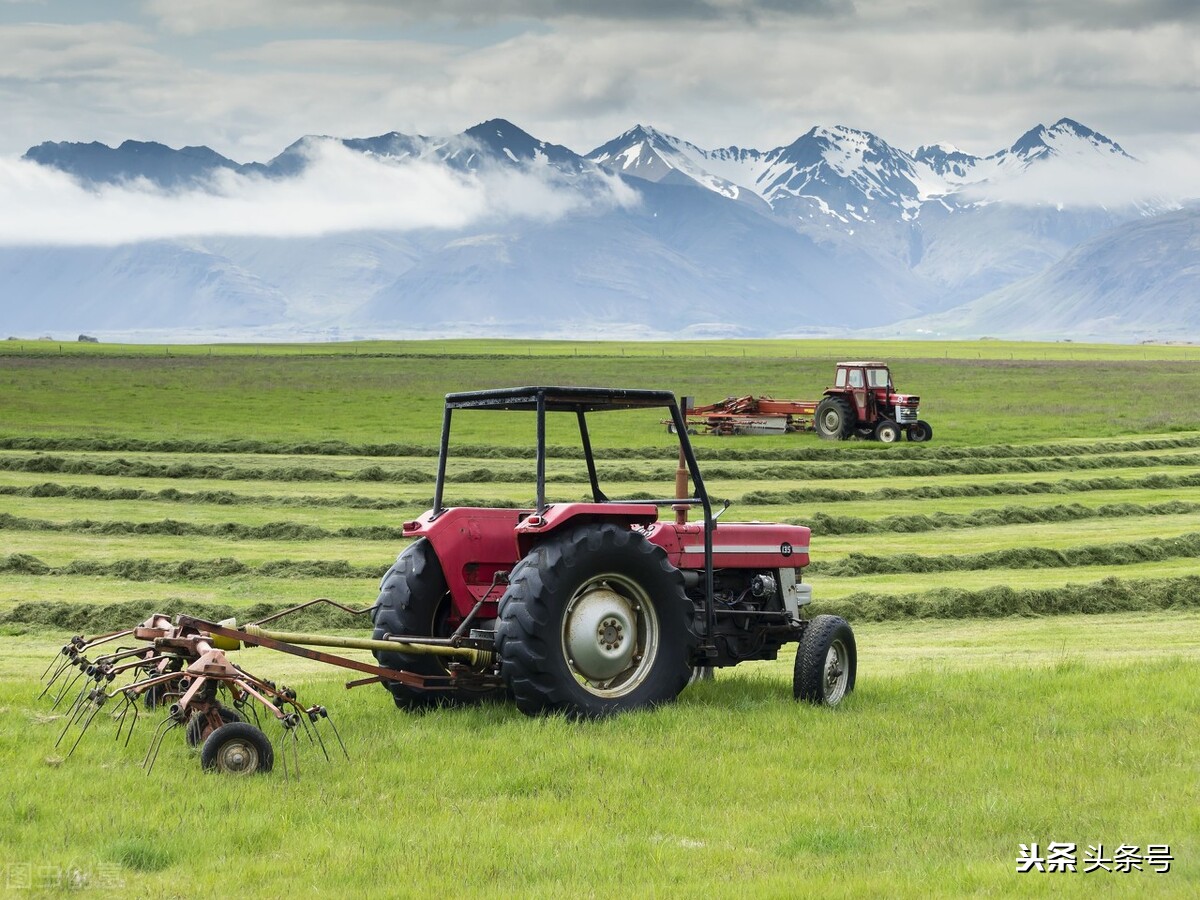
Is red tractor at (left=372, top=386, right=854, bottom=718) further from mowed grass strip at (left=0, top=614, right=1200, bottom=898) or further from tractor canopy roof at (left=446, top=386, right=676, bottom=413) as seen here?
mowed grass strip at (left=0, top=614, right=1200, bottom=898)

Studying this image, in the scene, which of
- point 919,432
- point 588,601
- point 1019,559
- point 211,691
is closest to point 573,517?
point 588,601

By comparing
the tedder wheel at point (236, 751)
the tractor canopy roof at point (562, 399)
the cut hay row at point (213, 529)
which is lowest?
the tedder wheel at point (236, 751)

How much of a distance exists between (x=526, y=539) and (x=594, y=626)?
0.81 metres

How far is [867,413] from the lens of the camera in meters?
45.6

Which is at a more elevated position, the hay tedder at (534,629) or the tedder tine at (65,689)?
the hay tedder at (534,629)

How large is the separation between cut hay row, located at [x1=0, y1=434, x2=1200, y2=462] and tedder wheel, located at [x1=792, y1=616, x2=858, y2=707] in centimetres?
2560

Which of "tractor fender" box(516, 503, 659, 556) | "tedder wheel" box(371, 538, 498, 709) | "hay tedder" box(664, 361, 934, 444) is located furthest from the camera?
"hay tedder" box(664, 361, 934, 444)

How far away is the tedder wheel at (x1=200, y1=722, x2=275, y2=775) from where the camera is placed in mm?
8484

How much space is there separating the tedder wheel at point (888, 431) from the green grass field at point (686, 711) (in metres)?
3.36

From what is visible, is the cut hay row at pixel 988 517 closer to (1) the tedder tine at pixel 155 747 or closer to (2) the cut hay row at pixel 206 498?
(2) the cut hay row at pixel 206 498

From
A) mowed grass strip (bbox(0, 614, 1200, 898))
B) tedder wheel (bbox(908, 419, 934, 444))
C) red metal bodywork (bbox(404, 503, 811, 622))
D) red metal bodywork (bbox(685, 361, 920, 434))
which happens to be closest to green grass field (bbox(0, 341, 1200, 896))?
mowed grass strip (bbox(0, 614, 1200, 898))

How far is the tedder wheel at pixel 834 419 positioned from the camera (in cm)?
4519

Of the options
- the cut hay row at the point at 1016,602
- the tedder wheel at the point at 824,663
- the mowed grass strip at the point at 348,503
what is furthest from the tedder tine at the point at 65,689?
the mowed grass strip at the point at 348,503

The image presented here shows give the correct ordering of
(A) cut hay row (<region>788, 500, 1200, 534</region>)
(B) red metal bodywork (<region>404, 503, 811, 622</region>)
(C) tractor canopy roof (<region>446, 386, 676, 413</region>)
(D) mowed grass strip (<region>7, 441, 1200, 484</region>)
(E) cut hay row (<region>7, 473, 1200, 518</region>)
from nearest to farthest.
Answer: (B) red metal bodywork (<region>404, 503, 811, 622</region>)
(C) tractor canopy roof (<region>446, 386, 676, 413</region>)
(A) cut hay row (<region>788, 500, 1200, 534</region>)
(E) cut hay row (<region>7, 473, 1200, 518</region>)
(D) mowed grass strip (<region>7, 441, 1200, 484</region>)
